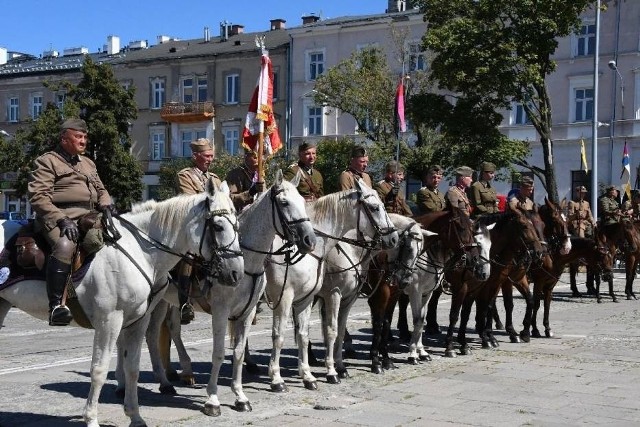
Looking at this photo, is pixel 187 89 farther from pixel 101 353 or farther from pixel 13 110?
pixel 101 353

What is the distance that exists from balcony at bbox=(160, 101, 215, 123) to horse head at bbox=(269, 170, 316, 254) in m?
51.1

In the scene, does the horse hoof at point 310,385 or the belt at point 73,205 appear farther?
the horse hoof at point 310,385

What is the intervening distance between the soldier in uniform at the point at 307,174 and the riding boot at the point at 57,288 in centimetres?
428

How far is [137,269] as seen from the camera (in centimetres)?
806

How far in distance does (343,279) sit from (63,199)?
4.03m

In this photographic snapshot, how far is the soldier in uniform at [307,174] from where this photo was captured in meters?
A: 11.7

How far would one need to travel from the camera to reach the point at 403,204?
45.4 ft

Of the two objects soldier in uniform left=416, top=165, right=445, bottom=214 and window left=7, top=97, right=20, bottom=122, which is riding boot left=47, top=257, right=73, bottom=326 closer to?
soldier in uniform left=416, top=165, right=445, bottom=214

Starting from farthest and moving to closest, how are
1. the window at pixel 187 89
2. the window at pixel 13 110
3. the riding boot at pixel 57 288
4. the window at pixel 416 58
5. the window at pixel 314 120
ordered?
1. the window at pixel 13 110
2. the window at pixel 187 89
3. the window at pixel 314 120
4. the window at pixel 416 58
5. the riding boot at pixel 57 288

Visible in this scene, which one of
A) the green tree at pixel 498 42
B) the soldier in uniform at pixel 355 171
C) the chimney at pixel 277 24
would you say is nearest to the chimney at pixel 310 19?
A: the chimney at pixel 277 24

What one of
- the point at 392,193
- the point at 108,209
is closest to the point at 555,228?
the point at 392,193

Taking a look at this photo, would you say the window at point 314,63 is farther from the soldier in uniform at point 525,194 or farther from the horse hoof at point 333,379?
the horse hoof at point 333,379

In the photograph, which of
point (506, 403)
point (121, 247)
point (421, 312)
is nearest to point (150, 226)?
point (121, 247)

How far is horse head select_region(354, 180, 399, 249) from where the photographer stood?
1084 cm
